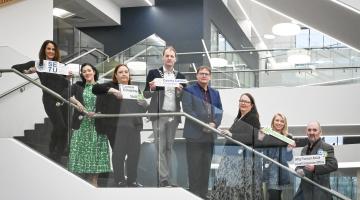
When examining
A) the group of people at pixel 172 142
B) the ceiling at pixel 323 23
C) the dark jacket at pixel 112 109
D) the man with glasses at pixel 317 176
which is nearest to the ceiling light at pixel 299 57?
the ceiling at pixel 323 23

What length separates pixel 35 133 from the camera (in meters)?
6.54

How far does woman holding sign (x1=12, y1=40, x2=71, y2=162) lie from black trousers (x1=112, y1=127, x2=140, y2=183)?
0.65 meters

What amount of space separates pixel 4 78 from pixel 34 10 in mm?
5316

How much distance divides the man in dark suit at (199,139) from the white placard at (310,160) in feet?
2.97

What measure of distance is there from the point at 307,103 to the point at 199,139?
7.24 m

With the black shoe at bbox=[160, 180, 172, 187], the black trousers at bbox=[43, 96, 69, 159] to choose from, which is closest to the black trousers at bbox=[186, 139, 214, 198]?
the black shoe at bbox=[160, 180, 172, 187]

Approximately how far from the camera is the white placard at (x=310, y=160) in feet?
19.9

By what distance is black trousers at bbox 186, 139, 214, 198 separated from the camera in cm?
594

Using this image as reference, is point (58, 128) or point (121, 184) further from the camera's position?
point (58, 128)

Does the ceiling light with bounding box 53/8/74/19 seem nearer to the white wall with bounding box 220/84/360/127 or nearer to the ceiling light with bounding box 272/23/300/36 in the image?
the white wall with bounding box 220/84/360/127

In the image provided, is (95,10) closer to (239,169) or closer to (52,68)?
(52,68)

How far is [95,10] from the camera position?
1560cm

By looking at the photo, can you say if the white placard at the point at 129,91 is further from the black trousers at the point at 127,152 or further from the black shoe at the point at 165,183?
the black shoe at the point at 165,183

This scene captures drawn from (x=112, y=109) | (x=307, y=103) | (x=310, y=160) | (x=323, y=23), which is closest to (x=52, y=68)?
(x=112, y=109)
